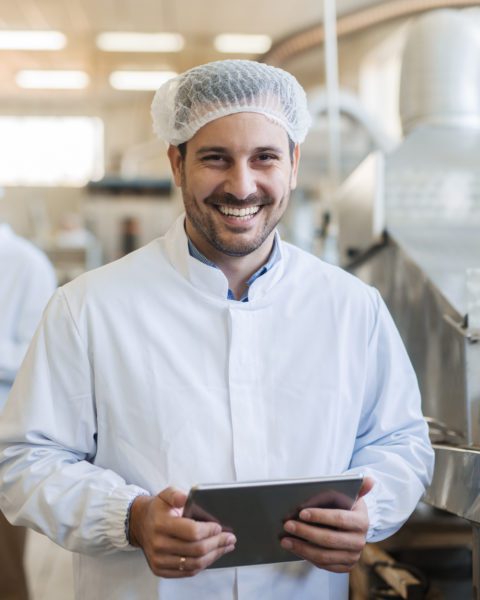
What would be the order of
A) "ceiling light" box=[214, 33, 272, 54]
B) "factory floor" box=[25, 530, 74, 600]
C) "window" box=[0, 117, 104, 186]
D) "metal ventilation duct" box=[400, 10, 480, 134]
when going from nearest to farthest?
1. "metal ventilation duct" box=[400, 10, 480, 134]
2. "factory floor" box=[25, 530, 74, 600]
3. "ceiling light" box=[214, 33, 272, 54]
4. "window" box=[0, 117, 104, 186]

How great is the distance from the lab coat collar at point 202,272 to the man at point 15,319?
107cm

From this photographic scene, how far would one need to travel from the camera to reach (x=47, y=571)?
263cm

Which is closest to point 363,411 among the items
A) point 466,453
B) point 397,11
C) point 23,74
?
point 466,453

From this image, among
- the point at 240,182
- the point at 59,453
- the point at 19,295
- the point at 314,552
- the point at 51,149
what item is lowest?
the point at 314,552

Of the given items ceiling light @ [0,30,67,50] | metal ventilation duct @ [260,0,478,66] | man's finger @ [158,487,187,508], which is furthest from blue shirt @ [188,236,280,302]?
ceiling light @ [0,30,67,50]

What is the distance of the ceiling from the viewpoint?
521cm

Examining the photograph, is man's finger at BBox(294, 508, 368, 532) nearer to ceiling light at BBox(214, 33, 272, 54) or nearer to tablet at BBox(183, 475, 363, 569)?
tablet at BBox(183, 475, 363, 569)

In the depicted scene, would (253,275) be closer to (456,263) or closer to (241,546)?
(241,546)

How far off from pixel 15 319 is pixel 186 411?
1239mm

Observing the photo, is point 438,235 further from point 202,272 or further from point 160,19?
point 160,19

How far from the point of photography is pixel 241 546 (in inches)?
37.8

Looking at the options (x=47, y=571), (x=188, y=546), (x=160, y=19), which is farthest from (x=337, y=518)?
(x=160, y=19)

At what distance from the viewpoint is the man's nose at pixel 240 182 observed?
3.42ft

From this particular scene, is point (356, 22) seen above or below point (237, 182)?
above
